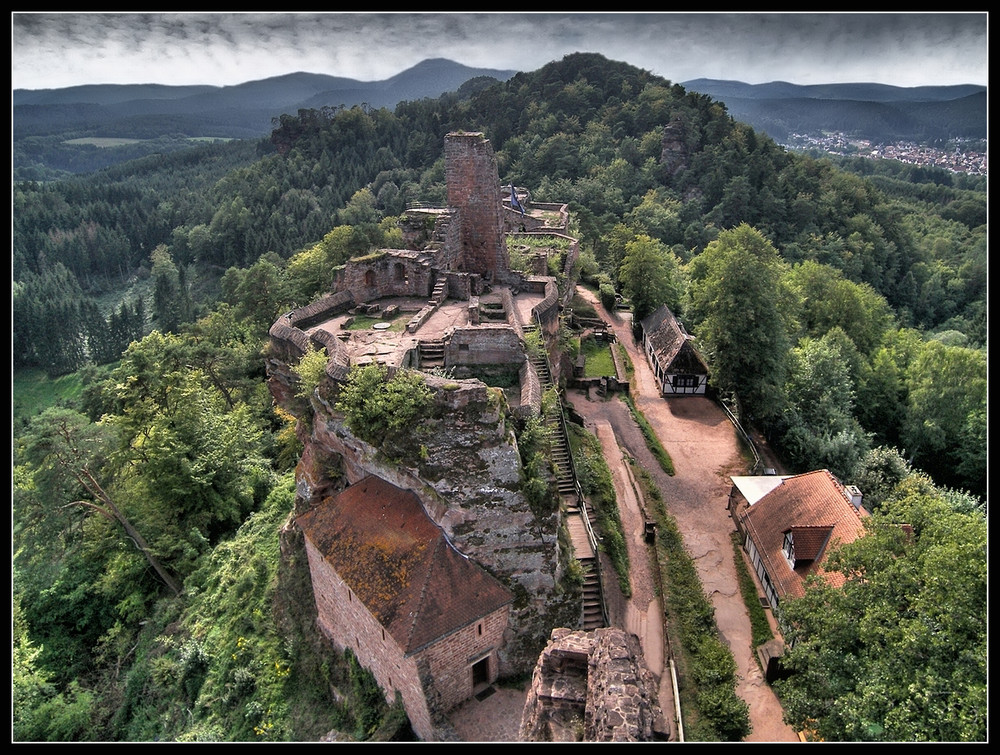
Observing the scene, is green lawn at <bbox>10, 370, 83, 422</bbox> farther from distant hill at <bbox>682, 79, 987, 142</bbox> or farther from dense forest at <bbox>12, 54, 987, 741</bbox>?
distant hill at <bbox>682, 79, 987, 142</bbox>

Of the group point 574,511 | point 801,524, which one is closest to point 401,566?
point 574,511

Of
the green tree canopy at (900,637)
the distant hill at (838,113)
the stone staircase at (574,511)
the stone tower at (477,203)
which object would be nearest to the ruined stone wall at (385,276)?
the stone tower at (477,203)

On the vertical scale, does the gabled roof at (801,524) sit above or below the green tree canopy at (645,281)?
below

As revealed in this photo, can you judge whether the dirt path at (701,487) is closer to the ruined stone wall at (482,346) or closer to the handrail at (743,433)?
the handrail at (743,433)

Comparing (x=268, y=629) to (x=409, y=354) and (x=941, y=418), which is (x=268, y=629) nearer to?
(x=409, y=354)

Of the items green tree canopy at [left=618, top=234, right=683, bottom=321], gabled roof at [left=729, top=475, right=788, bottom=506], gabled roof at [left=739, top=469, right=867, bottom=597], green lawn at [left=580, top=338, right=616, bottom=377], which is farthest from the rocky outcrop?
green tree canopy at [left=618, top=234, right=683, bottom=321]

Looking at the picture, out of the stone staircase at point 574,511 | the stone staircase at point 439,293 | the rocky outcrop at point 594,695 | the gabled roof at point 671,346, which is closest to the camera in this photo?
the rocky outcrop at point 594,695
